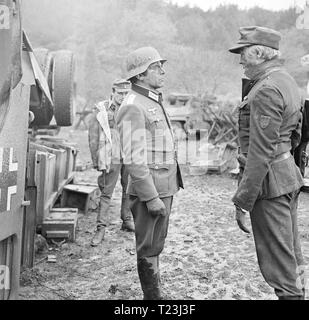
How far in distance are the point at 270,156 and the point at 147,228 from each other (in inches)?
39.3

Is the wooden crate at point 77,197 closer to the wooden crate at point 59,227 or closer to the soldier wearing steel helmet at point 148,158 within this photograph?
the wooden crate at point 59,227

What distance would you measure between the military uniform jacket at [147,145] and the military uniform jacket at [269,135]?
593 mm

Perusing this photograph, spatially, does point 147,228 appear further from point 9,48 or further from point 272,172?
point 9,48

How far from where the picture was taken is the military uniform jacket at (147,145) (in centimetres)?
289

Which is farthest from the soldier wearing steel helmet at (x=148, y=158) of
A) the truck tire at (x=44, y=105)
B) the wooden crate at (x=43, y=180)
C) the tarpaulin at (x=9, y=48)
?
the truck tire at (x=44, y=105)

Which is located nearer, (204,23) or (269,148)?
(269,148)

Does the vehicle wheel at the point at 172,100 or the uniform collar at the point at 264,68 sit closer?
the uniform collar at the point at 264,68

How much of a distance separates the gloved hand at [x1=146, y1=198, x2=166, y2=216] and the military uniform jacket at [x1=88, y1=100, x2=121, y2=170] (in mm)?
2130

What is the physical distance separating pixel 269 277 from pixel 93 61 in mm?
35987

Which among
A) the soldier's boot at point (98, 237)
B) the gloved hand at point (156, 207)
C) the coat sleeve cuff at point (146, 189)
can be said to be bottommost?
the soldier's boot at point (98, 237)

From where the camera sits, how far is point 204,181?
8.67 meters
